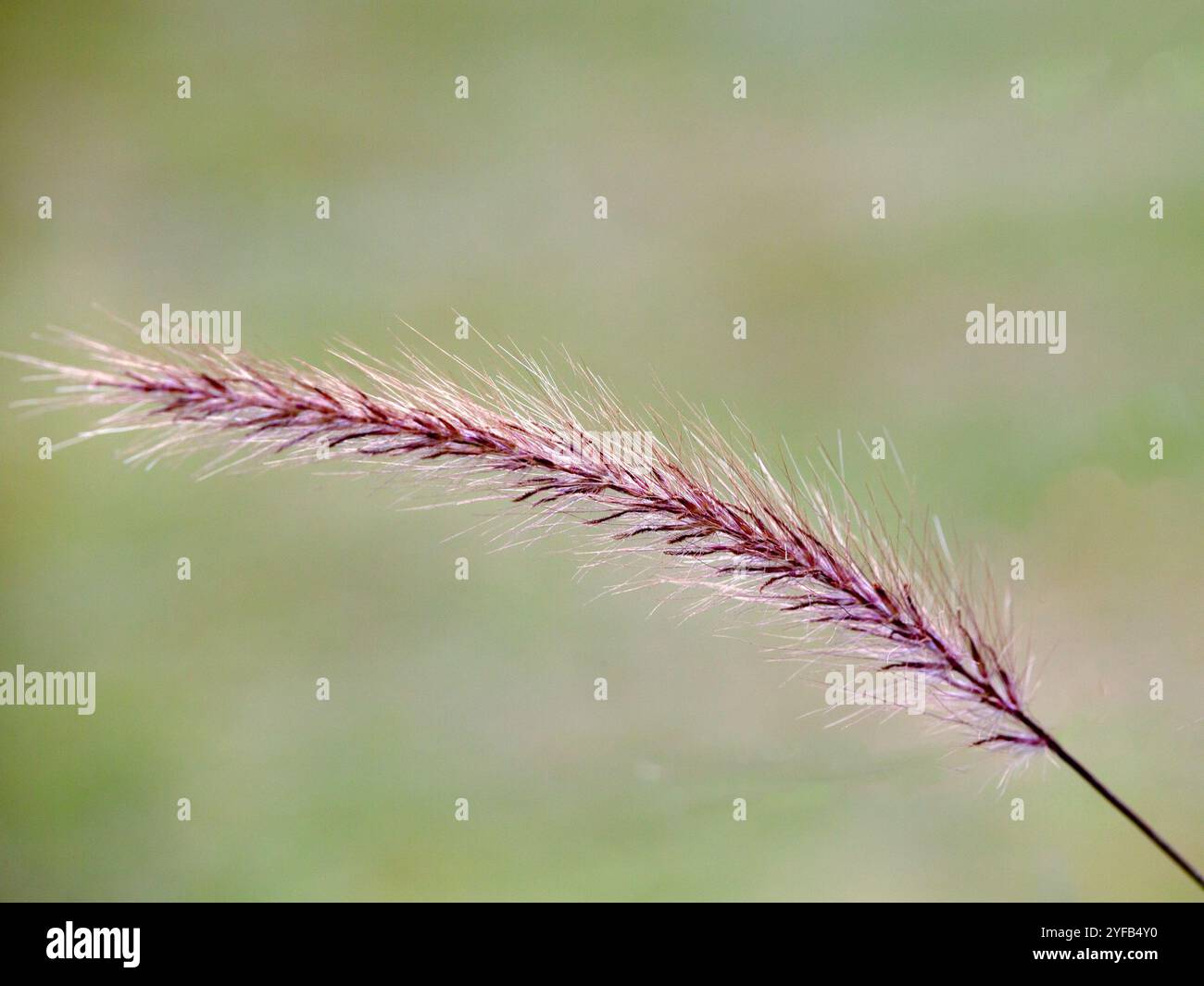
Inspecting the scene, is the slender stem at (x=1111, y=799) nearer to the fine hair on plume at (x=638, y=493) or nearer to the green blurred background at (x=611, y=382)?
the fine hair on plume at (x=638, y=493)

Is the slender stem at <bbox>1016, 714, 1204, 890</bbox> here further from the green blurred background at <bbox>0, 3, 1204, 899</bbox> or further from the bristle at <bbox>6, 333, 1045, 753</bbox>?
the green blurred background at <bbox>0, 3, 1204, 899</bbox>

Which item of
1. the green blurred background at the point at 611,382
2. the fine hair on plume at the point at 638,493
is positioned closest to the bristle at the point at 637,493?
the fine hair on plume at the point at 638,493

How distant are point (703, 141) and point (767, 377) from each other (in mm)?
478

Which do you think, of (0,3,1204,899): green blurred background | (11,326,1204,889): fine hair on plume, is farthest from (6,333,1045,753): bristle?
(0,3,1204,899): green blurred background

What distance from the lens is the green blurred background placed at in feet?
4.56

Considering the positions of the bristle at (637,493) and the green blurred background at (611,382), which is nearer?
the bristle at (637,493)

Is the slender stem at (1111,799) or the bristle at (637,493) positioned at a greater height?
the bristle at (637,493)

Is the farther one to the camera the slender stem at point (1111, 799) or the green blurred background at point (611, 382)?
the green blurred background at point (611, 382)

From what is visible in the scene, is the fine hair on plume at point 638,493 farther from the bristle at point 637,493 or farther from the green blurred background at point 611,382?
the green blurred background at point 611,382

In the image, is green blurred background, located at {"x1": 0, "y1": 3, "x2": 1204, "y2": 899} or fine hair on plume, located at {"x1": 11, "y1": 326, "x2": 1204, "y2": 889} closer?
fine hair on plume, located at {"x1": 11, "y1": 326, "x2": 1204, "y2": 889}

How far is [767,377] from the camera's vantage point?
1594mm

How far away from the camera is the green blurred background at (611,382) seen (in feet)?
4.56

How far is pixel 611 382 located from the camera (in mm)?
1576
